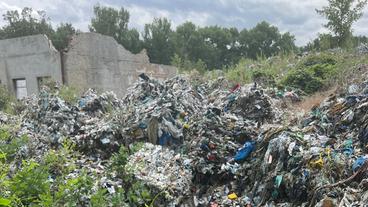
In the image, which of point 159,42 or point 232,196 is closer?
point 232,196

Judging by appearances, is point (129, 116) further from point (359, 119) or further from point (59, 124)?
point (359, 119)

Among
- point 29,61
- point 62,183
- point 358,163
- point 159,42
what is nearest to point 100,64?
point 29,61

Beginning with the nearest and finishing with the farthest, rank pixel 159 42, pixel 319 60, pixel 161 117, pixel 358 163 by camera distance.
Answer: pixel 358 163 → pixel 161 117 → pixel 319 60 → pixel 159 42

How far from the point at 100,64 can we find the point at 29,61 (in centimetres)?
210

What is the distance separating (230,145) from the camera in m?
5.29

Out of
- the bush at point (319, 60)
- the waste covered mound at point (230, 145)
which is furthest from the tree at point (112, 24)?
the waste covered mound at point (230, 145)

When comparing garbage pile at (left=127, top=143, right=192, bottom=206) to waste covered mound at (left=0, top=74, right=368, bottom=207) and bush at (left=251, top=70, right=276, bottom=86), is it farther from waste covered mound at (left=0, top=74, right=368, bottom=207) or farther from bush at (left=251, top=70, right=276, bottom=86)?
bush at (left=251, top=70, right=276, bottom=86)

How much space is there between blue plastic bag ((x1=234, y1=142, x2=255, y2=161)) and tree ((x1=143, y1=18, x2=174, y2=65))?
95.9ft

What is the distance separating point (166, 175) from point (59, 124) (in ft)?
8.64

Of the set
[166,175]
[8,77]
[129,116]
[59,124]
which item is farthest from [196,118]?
[8,77]

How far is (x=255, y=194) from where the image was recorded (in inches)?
170

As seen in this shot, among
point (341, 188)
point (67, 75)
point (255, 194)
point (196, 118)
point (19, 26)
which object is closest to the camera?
point (341, 188)

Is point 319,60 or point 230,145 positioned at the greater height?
point 319,60

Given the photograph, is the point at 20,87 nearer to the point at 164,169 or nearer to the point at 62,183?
the point at 164,169
